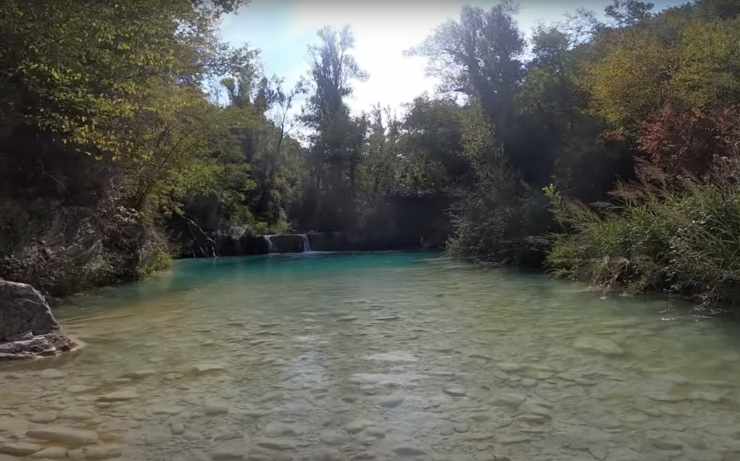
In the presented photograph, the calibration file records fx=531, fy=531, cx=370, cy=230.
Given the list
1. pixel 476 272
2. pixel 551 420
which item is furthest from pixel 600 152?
pixel 551 420

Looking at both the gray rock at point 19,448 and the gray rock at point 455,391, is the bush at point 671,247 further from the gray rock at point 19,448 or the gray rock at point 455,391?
the gray rock at point 19,448

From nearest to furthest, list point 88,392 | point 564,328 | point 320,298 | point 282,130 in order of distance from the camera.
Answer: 1. point 88,392
2. point 564,328
3. point 320,298
4. point 282,130

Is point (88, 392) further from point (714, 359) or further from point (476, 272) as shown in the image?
point (476, 272)

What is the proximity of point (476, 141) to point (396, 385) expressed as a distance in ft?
63.5

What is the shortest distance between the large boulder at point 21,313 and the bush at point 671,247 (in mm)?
7937

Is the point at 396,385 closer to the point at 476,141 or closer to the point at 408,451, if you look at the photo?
the point at 408,451

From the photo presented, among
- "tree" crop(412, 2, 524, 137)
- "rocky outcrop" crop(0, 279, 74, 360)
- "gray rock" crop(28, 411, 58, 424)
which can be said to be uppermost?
"tree" crop(412, 2, 524, 137)

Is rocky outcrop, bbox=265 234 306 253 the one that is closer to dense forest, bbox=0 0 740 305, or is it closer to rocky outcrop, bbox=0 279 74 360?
dense forest, bbox=0 0 740 305

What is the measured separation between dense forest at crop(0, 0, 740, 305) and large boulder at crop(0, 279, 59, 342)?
2.99 metres

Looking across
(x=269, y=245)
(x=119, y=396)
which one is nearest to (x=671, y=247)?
(x=119, y=396)

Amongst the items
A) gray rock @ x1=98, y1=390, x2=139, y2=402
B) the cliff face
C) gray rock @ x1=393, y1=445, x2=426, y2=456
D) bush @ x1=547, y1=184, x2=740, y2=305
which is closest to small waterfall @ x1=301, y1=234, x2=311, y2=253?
the cliff face

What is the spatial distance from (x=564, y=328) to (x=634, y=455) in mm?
3514

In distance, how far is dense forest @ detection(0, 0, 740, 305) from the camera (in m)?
7.49

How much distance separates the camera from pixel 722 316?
649cm
